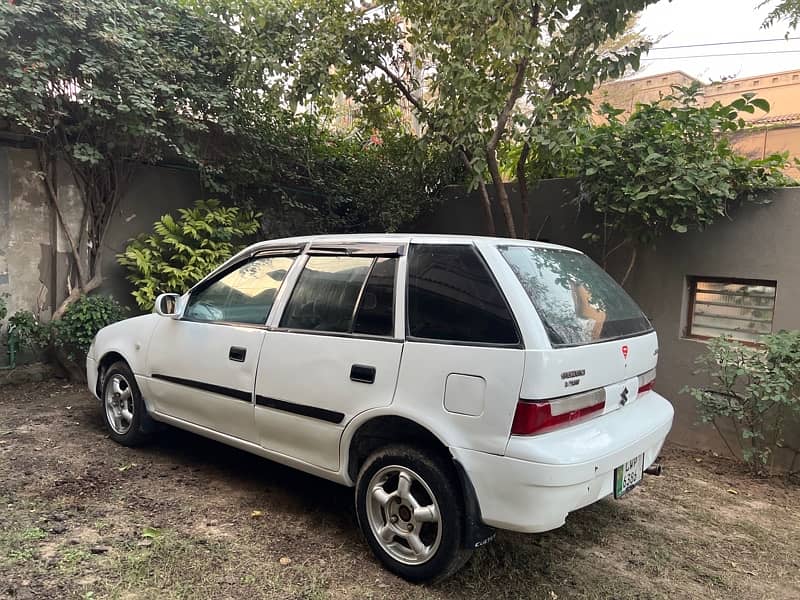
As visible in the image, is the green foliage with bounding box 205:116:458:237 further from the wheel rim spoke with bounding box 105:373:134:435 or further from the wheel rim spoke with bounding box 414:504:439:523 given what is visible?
the wheel rim spoke with bounding box 414:504:439:523

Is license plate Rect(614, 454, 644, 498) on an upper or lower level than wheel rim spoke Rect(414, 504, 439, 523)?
upper

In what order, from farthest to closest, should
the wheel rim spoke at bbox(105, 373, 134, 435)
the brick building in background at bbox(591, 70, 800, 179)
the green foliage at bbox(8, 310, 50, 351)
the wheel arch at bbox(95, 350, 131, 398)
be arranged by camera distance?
the brick building in background at bbox(591, 70, 800, 179), the green foliage at bbox(8, 310, 50, 351), the wheel arch at bbox(95, 350, 131, 398), the wheel rim spoke at bbox(105, 373, 134, 435)

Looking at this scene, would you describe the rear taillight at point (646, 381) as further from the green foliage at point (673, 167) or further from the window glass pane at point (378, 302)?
the green foliage at point (673, 167)

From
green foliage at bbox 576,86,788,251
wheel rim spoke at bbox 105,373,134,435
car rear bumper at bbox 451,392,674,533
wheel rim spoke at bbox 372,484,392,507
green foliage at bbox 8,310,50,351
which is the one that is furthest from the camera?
green foliage at bbox 8,310,50,351

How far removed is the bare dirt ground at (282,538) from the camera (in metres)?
2.73

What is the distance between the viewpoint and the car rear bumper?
94.4 inches

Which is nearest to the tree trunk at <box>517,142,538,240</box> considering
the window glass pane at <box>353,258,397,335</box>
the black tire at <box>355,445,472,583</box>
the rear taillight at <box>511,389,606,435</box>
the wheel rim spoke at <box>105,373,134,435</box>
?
the window glass pane at <box>353,258,397,335</box>

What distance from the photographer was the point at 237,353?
3.50 m

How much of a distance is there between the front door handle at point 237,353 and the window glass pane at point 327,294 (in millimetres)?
341

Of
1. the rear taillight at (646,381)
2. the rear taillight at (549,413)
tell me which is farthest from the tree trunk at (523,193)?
the rear taillight at (549,413)

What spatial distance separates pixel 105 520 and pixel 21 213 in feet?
13.4

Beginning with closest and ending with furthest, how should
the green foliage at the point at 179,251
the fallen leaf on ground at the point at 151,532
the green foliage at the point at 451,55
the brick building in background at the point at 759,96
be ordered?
the fallen leaf on ground at the point at 151,532 < the green foliage at the point at 451,55 < the green foliage at the point at 179,251 < the brick building in background at the point at 759,96

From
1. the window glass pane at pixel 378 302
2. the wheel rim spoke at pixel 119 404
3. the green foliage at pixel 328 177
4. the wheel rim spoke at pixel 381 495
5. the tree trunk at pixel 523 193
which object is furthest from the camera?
the green foliage at pixel 328 177

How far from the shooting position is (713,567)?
10.1ft
